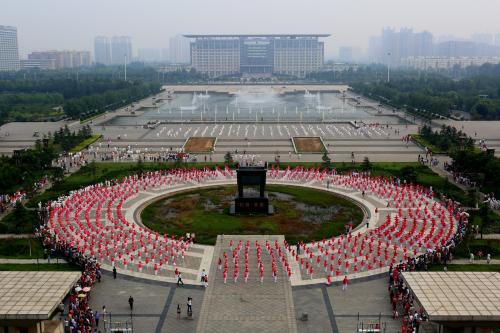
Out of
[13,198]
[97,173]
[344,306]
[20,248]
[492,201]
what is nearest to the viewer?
[344,306]

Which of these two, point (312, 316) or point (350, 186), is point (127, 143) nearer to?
point (350, 186)

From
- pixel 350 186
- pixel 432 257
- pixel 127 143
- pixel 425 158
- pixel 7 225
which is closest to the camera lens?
pixel 432 257

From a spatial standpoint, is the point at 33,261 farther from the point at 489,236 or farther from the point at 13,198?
the point at 489,236

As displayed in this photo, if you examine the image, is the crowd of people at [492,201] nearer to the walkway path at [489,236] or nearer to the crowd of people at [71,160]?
the walkway path at [489,236]

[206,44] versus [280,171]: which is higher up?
[206,44]

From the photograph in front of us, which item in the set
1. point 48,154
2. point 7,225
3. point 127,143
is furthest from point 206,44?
point 7,225

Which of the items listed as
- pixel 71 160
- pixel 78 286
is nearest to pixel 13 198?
pixel 71 160
